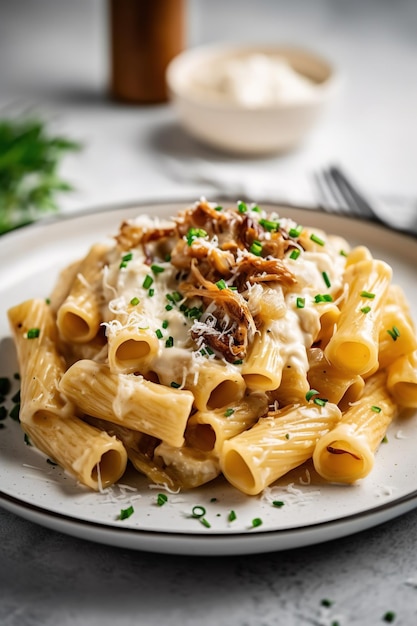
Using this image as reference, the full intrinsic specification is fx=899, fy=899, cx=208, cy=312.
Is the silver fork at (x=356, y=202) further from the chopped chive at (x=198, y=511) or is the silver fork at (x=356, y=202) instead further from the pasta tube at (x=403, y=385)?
the chopped chive at (x=198, y=511)

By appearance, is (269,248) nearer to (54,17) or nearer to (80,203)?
(80,203)

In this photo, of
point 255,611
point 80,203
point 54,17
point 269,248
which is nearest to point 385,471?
point 255,611

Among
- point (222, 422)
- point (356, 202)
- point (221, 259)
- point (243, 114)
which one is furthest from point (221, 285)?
point (243, 114)

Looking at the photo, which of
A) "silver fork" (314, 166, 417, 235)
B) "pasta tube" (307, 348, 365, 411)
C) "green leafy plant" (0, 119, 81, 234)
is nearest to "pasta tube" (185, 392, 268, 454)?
"pasta tube" (307, 348, 365, 411)

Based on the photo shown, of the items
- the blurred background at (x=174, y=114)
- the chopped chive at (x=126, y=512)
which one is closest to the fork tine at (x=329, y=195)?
the blurred background at (x=174, y=114)

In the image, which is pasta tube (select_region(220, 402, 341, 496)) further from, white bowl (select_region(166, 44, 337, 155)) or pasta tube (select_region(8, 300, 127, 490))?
white bowl (select_region(166, 44, 337, 155))

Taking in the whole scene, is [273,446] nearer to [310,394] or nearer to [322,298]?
[310,394]
